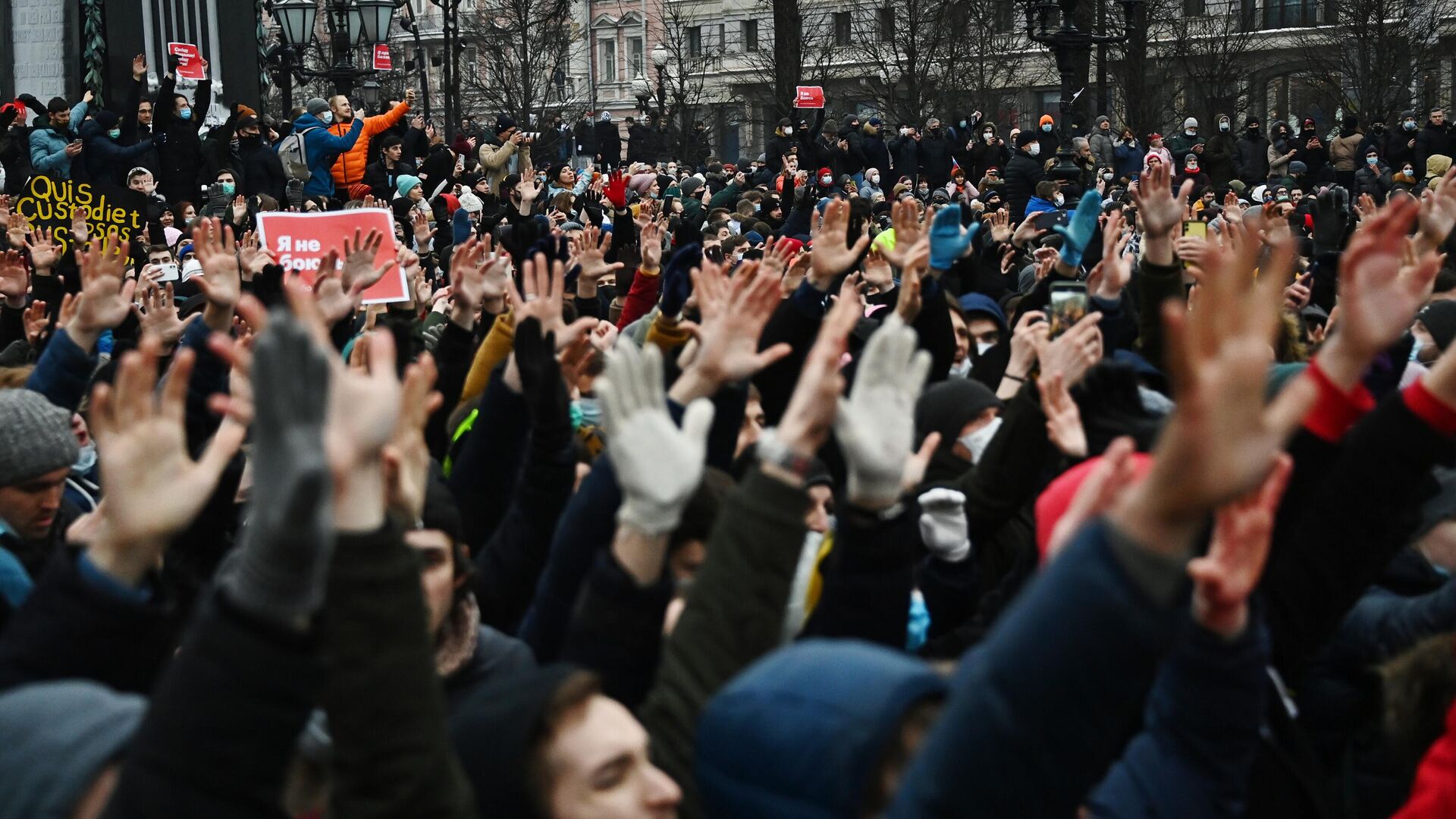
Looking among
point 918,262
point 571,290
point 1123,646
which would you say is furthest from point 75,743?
point 571,290

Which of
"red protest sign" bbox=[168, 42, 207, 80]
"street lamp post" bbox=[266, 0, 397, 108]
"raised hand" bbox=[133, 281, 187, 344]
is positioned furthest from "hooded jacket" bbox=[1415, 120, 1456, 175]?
"raised hand" bbox=[133, 281, 187, 344]

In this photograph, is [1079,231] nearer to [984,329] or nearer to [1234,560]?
[984,329]

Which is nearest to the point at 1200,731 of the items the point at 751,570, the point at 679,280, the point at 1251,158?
the point at 751,570

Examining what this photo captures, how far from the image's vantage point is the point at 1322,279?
913 centimetres

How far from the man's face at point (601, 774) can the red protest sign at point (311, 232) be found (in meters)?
5.83

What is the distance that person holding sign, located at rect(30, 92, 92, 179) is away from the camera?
16125 millimetres

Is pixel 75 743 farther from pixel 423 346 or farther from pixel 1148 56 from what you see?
pixel 1148 56

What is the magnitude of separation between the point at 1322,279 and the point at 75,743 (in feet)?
26.1

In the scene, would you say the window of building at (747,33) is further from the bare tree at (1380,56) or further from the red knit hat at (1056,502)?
the red knit hat at (1056,502)

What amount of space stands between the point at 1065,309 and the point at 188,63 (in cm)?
1590

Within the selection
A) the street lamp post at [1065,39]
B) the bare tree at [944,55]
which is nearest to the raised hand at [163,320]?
the street lamp post at [1065,39]

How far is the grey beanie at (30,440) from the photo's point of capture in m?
4.13

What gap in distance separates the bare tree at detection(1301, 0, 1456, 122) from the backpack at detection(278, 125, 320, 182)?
2591cm

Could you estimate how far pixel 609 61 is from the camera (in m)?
85.2
